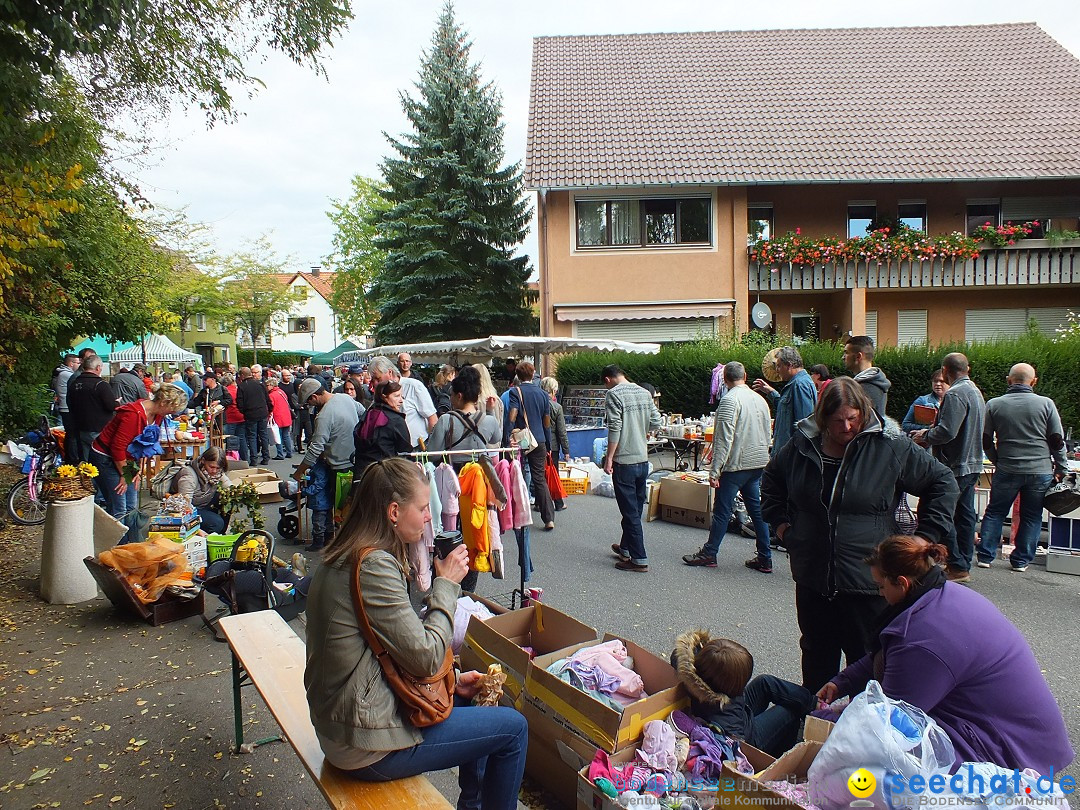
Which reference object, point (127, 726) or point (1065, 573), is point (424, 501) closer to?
point (127, 726)

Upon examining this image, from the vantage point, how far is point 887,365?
14.9 m

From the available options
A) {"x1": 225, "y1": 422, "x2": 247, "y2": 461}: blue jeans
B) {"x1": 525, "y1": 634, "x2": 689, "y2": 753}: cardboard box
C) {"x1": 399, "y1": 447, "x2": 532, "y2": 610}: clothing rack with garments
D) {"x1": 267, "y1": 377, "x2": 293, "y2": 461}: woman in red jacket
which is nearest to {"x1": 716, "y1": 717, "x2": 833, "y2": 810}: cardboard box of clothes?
{"x1": 525, "y1": 634, "x2": 689, "y2": 753}: cardboard box

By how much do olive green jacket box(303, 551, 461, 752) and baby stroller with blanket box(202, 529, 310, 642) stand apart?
3.13 metres

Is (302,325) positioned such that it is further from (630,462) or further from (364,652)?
(364,652)

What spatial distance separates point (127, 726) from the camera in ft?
13.3

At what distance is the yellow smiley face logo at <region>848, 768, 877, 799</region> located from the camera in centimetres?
217

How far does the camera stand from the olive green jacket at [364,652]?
2266 millimetres

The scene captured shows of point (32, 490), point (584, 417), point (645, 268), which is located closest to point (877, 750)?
point (32, 490)

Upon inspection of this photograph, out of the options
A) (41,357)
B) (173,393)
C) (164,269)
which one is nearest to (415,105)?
(164,269)

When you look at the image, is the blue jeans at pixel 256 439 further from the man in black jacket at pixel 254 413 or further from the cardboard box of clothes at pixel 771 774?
the cardboard box of clothes at pixel 771 774

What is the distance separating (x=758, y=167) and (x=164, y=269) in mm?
15171

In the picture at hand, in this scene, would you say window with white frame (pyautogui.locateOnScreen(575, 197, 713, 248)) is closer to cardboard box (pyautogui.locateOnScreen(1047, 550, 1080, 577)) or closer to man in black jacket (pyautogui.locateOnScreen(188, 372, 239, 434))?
man in black jacket (pyautogui.locateOnScreen(188, 372, 239, 434))

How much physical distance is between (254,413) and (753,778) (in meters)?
12.9

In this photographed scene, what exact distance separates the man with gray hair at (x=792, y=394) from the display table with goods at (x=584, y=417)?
255 inches
